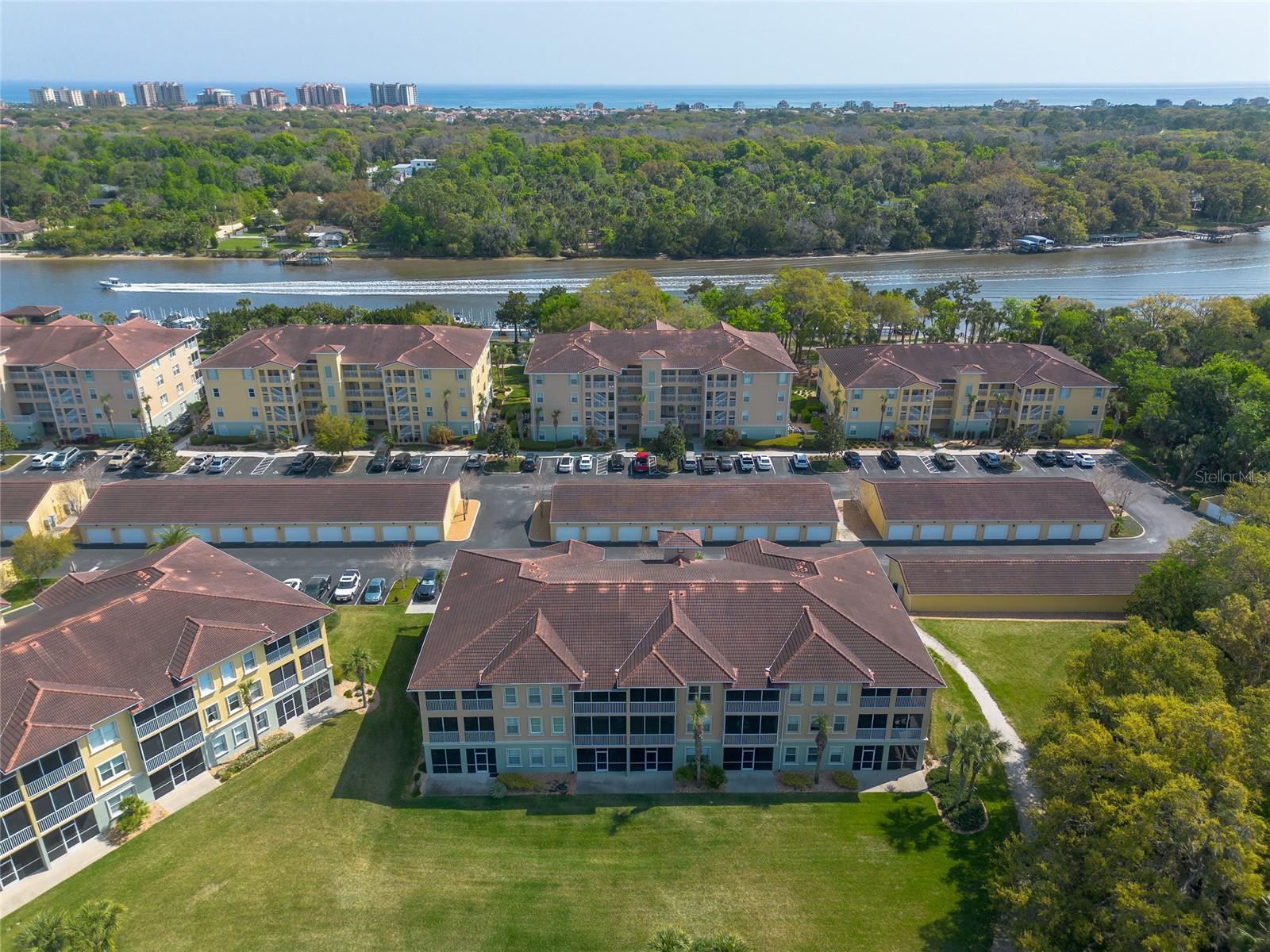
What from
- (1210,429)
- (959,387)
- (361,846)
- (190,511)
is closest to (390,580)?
(190,511)

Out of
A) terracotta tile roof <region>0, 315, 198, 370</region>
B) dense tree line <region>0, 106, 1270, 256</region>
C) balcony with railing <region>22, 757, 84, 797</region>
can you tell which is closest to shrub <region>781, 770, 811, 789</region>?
balcony with railing <region>22, 757, 84, 797</region>

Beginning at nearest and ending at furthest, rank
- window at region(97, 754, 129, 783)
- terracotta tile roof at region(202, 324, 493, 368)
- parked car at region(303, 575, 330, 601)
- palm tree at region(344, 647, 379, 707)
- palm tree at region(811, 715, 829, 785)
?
window at region(97, 754, 129, 783)
palm tree at region(811, 715, 829, 785)
palm tree at region(344, 647, 379, 707)
parked car at region(303, 575, 330, 601)
terracotta tile roof at region(202, 324, 493, 368)

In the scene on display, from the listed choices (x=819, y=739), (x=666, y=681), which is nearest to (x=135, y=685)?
(x=666, y=681)

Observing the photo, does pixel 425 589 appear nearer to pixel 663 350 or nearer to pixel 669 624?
pixel 669 624

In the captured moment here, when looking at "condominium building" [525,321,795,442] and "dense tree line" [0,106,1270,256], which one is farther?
"dense tree line" [0,106,1270,256]

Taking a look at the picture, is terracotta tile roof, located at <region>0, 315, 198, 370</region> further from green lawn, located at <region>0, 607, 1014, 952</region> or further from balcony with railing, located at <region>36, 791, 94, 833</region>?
green lawn, located at <region>0, 607, 1014, 952</region>

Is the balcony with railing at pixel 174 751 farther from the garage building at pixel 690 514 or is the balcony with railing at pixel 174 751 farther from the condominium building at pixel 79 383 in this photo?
the condominium building at pixel 79 383
